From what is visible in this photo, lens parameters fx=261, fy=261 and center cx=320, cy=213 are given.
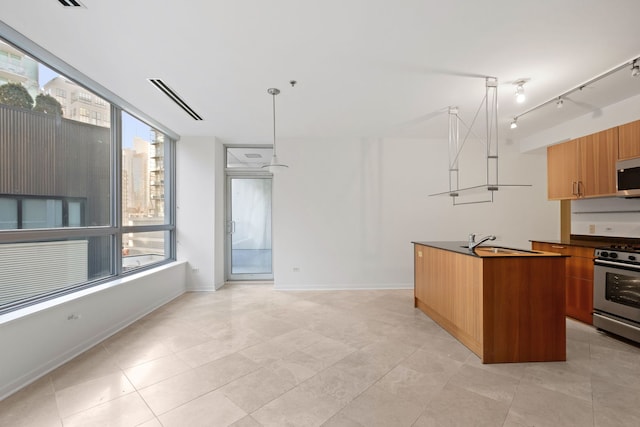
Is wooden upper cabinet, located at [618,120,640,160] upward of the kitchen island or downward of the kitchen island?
upward

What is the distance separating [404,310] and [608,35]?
364cm

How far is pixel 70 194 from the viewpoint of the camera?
285 cm

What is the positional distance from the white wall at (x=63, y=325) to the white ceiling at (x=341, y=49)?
7.87 ft

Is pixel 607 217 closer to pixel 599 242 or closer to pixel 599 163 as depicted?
pixel 599 242

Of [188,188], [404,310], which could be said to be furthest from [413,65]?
[188,188]

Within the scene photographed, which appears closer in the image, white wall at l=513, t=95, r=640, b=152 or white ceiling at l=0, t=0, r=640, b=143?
white ceiling at l=0, t=0, r=640, b=143

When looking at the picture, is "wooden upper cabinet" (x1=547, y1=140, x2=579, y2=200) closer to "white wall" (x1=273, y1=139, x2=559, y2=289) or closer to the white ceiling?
the white ceiling

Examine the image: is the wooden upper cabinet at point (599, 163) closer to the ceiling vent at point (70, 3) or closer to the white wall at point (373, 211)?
the white wall at point (373, 211)

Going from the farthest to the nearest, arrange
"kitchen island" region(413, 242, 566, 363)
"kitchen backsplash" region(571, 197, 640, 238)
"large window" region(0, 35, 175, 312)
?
"kitchen backsplash" region(571, 197, 640, 238) < "kitchen island" region(413, 242, 566, 363) < "large window" region(0, 35, 175, 312)

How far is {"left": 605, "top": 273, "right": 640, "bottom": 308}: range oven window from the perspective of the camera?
279cm

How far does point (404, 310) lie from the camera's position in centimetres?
394

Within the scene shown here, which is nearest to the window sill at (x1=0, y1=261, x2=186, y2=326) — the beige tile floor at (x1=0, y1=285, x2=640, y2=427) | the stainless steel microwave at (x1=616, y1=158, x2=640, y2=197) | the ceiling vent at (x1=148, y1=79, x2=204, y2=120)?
the beige tile floor at (x1=0, y1=285, x2=640, y2=427)

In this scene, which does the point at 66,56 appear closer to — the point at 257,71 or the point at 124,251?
the point at 257,71

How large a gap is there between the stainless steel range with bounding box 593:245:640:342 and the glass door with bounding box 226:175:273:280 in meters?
5.11
